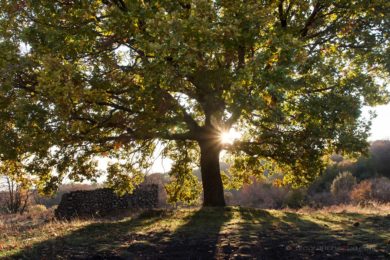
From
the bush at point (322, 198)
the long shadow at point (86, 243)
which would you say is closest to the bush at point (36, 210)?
the long shadow at point (86, 243)

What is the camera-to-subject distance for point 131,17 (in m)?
14.4

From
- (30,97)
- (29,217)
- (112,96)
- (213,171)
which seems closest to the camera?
(30,97)

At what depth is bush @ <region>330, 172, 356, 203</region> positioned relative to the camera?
128ft

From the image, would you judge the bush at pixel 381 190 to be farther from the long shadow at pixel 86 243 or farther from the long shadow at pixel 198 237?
the long shadow at pixel 86 243

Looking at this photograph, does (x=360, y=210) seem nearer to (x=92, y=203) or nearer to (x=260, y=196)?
(x=92, y=203)

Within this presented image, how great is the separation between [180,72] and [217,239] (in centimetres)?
534

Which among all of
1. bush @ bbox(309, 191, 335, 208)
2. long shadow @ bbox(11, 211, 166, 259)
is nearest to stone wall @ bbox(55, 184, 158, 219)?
long shadow @ bbox(11, 211, 166, 259)

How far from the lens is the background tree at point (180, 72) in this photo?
44.4 feet

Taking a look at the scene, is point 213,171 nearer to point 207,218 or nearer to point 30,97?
point 207,218

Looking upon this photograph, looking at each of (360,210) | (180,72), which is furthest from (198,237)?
(360,210)

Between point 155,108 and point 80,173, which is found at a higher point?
point 155,108

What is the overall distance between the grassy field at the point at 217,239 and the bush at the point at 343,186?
20.8 metres

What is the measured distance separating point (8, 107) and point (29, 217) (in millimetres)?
21991

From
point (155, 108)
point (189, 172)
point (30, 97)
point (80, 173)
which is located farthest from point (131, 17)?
point (189, 172)
